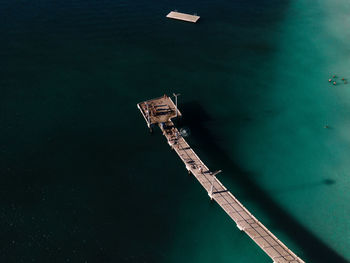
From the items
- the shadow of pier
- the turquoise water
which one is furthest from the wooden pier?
the shadow of pier

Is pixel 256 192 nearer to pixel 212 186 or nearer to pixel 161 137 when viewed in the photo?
pixel 212 186

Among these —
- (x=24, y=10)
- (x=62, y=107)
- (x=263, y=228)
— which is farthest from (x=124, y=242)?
(x=24, y=10)

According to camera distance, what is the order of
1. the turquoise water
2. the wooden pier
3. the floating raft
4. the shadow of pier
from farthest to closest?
the floating raft < the turquoise water < the shadow of pier < the wooden pier

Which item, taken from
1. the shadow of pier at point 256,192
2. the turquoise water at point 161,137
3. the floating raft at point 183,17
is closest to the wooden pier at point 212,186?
the turquoise water at point 161,137

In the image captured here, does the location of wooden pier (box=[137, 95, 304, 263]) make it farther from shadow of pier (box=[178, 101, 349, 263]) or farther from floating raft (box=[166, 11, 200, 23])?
floating raft (box=[166, 11, 200, 23])

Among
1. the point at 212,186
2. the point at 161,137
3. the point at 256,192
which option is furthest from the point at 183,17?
the point at 212,186

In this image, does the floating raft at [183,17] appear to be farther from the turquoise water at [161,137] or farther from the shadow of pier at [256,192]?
the shadow of pier at [256,192]
